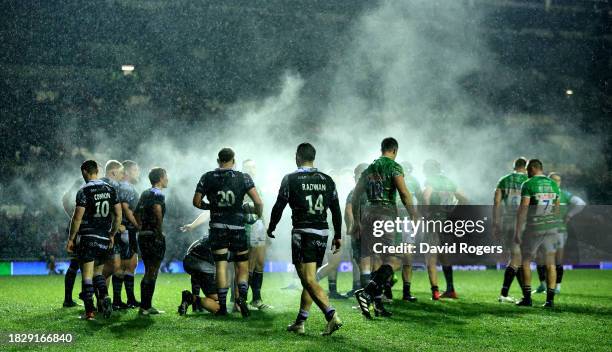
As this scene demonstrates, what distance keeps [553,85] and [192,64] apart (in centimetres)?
1710

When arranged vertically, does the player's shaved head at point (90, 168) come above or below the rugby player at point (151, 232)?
above

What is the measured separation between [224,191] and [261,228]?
5.88 feet

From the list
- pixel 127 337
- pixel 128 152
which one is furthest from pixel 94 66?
pixel 127 337

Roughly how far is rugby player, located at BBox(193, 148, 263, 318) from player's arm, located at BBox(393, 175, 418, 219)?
1718mm

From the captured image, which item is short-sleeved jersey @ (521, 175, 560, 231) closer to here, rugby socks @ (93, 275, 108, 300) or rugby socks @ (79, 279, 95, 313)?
rugby socks @ (93, 275, 108, 300)

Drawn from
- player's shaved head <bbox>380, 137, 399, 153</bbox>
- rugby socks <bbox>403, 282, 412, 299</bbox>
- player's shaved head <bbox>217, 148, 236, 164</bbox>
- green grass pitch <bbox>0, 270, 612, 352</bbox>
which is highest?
player's shaved head <bbox>380, 137, 399, 153</bbox>

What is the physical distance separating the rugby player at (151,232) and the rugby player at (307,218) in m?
2.30

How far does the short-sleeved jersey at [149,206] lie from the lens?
9125 mm

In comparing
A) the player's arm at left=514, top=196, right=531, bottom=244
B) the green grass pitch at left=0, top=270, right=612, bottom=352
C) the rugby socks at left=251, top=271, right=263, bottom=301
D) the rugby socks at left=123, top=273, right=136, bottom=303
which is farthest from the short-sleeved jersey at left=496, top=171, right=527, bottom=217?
the rugby socks at left=123, top=273, right=136, bottom=303

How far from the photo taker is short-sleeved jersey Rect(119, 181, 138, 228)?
A: 996cm

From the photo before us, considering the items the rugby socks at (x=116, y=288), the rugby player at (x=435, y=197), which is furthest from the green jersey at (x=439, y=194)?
the rugby socks at (x=116, y=288)

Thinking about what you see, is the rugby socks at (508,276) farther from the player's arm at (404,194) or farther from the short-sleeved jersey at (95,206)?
the short-sleeved jersey at (95,206)

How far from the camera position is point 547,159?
33.2 meters

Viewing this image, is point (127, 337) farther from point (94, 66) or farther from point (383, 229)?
point (94, 66)
